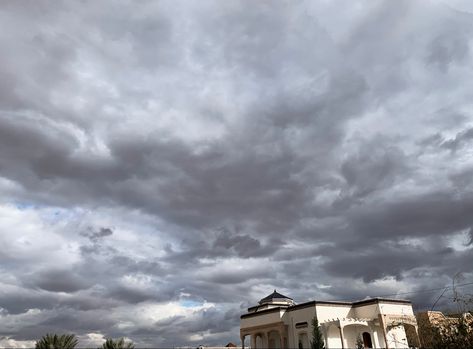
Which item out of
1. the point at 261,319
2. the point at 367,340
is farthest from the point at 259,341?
the point at 367,340

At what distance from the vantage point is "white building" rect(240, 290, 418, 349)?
173 feet

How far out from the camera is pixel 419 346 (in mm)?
53375

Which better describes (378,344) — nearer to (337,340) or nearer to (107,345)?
(337,340)

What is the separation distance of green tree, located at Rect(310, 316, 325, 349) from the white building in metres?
1.24

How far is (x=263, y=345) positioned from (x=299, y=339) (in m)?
6.93

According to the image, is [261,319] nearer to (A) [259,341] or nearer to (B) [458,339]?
(A) [259,341]

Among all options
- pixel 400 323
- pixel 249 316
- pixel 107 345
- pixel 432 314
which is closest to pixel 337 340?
pixel 400 323

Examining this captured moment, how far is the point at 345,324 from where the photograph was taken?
5156 centimetres

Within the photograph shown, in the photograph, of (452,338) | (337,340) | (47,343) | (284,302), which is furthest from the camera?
(284,302)

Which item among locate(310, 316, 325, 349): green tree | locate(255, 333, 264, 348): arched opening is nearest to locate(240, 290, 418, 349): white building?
locate(310, 316, 325, 349): green tree

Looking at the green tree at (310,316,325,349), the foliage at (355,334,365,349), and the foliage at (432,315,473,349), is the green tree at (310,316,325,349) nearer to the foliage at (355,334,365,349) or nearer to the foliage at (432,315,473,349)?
the foliage at (355,334,365,349)

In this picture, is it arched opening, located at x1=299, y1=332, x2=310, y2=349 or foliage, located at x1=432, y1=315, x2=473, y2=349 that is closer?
foliage, located at x1=432, y1=315, x2=473, y2=349

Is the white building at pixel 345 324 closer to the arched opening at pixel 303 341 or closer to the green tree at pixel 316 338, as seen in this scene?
the arched opening at pixel 303 341

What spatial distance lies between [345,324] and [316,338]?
427cm
